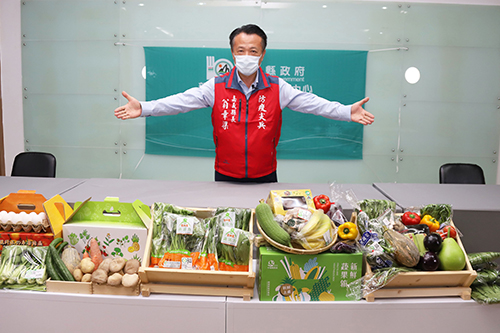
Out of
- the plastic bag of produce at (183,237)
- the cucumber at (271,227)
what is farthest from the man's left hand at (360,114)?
the plastic bag of produce at (183,237)

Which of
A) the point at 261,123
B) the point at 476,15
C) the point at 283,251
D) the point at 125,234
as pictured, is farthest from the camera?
the point at 476,15

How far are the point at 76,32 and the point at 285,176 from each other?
9.60 feet

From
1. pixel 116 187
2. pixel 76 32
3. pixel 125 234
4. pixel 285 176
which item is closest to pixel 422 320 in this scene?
pixel 125 234

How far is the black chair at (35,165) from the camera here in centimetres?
320

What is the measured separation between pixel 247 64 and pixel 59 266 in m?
1.76

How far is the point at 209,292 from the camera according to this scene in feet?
4.91

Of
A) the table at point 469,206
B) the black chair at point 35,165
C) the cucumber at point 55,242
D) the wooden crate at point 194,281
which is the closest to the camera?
the wooden crate at point 194,281

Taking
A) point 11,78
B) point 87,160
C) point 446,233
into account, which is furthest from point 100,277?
point 11,78

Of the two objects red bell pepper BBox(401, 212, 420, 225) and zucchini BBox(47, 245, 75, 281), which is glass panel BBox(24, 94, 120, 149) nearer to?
zucchini BBox(47, 245, 75, 281)

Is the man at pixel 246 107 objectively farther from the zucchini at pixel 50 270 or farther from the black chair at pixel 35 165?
the zucchini at pixel 50 270

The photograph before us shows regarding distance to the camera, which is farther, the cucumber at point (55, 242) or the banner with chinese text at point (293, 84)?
the banner with chinese text at point (293, 84)

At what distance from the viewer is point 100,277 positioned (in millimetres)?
1475

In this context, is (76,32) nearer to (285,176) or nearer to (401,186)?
(285,176)

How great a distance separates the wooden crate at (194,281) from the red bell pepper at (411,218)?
696mm
